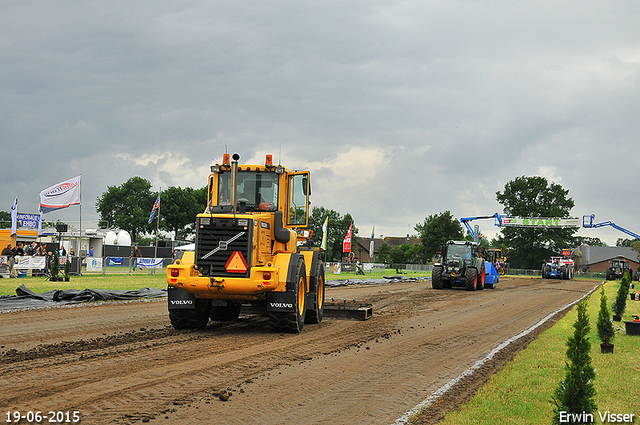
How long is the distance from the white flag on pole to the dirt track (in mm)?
17741

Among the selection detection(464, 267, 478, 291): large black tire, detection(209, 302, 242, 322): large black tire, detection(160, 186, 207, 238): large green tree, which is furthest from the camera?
detection(160, 186, 207, 238): large green tree

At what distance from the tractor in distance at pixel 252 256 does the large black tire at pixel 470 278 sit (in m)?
18.3

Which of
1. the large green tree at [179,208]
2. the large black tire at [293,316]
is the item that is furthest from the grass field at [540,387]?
the large green tree at [179,208]

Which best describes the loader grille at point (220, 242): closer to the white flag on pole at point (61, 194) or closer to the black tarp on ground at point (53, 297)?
the black tarp on ground at point (53, 297)

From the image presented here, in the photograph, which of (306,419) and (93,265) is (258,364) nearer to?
(306,419)

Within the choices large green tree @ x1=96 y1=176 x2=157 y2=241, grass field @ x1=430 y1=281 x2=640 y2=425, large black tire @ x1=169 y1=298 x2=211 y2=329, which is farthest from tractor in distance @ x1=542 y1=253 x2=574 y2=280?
large green tree @ x1=96 y1=176 x2=157 y2=241

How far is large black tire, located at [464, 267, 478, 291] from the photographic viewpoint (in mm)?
28875

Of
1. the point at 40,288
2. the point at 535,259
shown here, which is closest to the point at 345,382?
the point at 40,288

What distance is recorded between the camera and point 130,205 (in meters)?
88.1

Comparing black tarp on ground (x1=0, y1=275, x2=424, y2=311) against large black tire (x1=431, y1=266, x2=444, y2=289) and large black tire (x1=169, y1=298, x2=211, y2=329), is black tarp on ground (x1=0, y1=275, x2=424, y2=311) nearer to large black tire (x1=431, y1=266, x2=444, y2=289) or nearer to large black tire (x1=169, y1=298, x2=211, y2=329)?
large black tire (x1=169, y1=298, x2=211, y2=329)

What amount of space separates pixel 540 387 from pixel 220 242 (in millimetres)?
5812

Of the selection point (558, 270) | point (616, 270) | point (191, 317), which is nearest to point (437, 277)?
point (191, 317)

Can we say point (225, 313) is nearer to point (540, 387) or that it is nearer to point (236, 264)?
point (236, 264)

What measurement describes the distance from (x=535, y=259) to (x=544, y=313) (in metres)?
65.8
